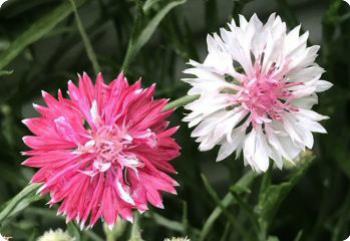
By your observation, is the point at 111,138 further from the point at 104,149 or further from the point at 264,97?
the point at 264,97

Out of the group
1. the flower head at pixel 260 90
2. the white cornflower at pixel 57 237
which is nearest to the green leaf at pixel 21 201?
the white cornflower at pixel 57 237

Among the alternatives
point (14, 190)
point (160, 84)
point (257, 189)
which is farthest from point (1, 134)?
point (257, 189)

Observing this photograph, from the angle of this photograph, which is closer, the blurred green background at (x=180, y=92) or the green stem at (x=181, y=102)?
the green stem at (x=181, y=102)

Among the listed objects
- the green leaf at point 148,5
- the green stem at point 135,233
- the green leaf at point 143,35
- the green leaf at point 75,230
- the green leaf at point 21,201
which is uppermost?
the green leaf at point 148,5

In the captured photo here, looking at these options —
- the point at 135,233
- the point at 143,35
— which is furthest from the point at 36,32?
the point at 135,233

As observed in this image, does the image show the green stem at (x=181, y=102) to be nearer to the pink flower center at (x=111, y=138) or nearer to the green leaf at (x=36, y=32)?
the pink flower center at (x=111, y=138)

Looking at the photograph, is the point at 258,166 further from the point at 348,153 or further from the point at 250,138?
the point at 348,153
